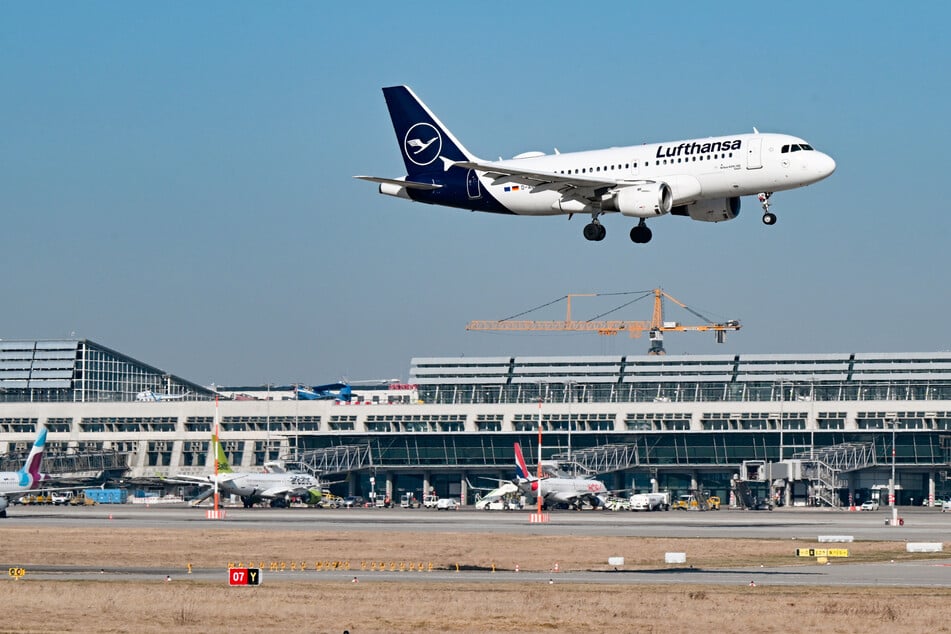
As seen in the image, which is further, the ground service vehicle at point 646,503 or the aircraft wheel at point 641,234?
the ground service vehicle at point 646,503

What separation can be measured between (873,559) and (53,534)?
52264 millimetres

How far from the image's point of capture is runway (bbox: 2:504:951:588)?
63625mm

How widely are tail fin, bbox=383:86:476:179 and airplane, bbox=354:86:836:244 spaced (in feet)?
11.7

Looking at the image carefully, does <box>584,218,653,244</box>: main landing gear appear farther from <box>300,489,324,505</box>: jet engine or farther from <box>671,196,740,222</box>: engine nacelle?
<box>300,489,324,505</box>: jet engine

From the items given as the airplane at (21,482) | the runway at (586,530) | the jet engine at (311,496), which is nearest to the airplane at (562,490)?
the runway at (586,530)

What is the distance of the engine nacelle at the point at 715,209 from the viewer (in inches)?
Result: 2835

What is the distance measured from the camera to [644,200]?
70938 mm

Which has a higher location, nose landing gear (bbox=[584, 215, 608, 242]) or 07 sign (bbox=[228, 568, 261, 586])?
nose landing gear (bbox=[584, 215, 608, 242])

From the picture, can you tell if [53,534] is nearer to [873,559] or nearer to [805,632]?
[873,559]

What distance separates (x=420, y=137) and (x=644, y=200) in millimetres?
17860

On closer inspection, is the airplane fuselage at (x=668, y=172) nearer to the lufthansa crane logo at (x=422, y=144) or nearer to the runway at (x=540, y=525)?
the lufthansa crane logo at (x=422, y=144)

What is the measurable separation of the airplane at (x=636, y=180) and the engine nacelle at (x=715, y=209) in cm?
5

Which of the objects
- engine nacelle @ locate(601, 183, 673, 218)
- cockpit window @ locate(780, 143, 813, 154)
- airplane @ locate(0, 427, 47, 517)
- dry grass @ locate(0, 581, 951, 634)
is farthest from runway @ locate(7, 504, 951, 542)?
dry grass @ locate(0, 581, 951, 634)

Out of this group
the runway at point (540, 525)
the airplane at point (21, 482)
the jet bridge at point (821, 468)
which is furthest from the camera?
the jet bridge at point (821, 468)
